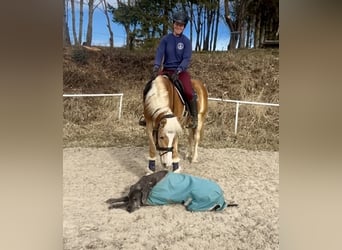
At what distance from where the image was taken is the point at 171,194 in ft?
5.27

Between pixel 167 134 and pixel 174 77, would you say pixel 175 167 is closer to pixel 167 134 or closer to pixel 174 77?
pixel 167 134

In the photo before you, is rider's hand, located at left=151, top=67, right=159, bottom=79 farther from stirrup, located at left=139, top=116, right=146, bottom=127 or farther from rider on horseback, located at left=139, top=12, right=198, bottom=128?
stirrup, located at left=139, top=116, right=146, bottom=127

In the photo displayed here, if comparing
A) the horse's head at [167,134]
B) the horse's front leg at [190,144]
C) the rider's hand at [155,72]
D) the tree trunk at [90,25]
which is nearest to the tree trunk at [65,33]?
the tree trunk at [90,25]

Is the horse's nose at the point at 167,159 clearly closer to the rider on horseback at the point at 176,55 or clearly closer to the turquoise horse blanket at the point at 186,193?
the turquoise horse blanket at the point at 186,193

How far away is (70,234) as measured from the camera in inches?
61.9

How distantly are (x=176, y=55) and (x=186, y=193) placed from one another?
51 centimetres

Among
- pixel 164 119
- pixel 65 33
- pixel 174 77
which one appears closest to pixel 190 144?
pixel 164 119

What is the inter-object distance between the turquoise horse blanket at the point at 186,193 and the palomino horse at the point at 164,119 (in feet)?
0.21

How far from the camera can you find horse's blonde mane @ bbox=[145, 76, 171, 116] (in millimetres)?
1647

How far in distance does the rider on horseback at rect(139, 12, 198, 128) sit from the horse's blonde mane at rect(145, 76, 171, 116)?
3 cm
